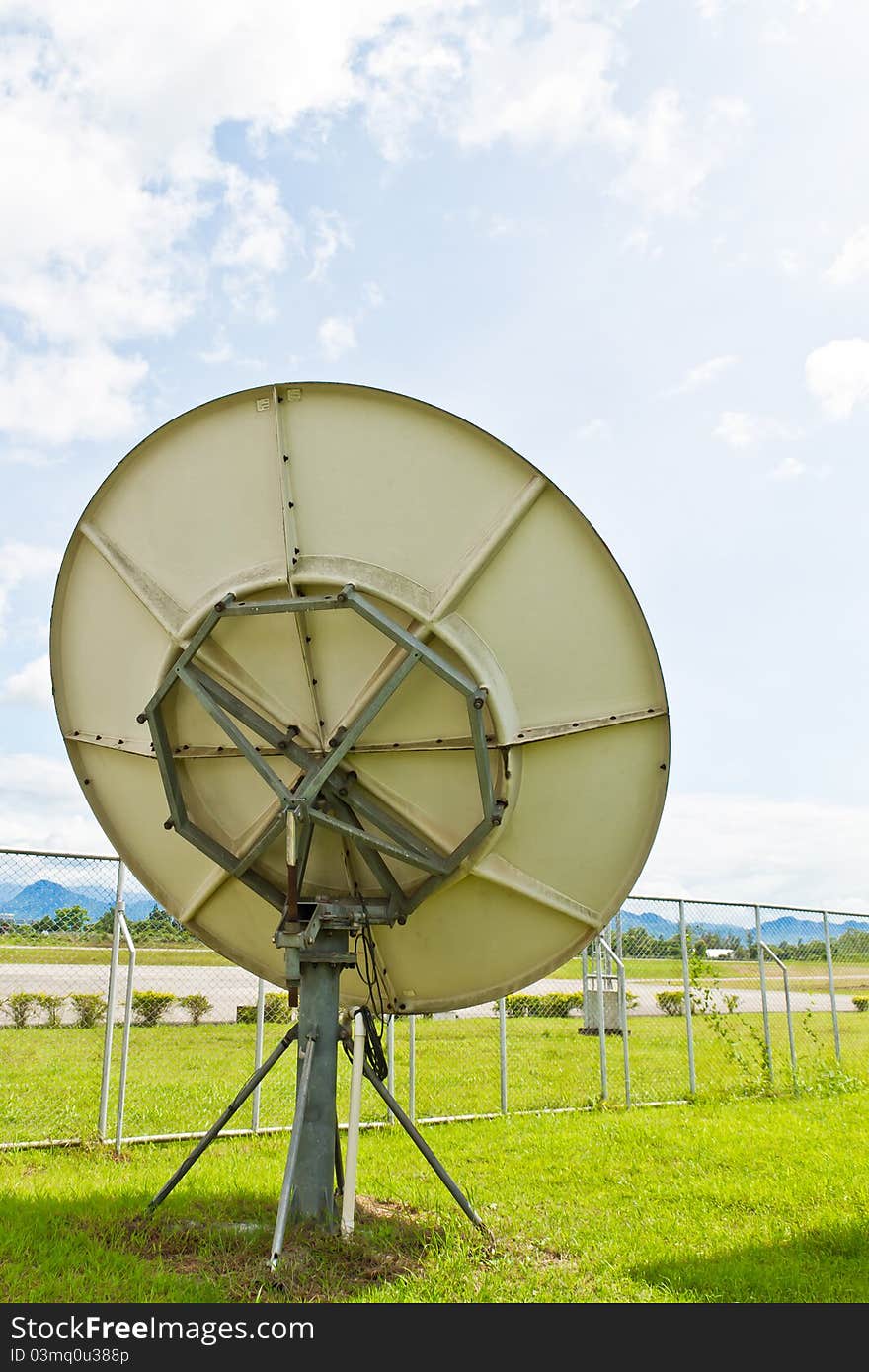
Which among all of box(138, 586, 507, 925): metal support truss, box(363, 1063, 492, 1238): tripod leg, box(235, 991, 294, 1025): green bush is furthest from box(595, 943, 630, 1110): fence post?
box(138, 586, 507, 925): metal support truss

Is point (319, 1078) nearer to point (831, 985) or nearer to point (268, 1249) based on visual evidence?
point (268, 1249)

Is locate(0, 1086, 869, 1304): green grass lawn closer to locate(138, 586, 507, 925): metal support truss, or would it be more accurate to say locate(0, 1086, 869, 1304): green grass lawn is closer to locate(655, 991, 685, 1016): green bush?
locate(138, 586, 507, 925): metal support truss

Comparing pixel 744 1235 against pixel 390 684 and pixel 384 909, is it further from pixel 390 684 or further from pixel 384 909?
pixel 390 684

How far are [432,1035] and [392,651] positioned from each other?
14.8 m

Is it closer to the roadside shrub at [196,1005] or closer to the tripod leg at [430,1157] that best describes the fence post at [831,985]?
the tripod leg at [430,1157]

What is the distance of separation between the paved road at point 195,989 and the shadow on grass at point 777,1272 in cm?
720

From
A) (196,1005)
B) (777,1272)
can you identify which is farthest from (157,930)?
(196,1005)

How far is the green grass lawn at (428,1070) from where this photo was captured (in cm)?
1000

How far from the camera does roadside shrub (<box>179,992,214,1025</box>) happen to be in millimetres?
20938

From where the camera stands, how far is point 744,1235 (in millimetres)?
6062

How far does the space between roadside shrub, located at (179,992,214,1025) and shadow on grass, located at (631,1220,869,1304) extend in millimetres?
16515

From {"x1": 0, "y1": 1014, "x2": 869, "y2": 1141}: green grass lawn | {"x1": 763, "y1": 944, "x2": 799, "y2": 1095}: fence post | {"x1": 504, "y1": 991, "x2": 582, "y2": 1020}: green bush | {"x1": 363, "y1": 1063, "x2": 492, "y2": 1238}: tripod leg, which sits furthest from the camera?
{"x1": 504, "y1": 991, "x2": 582, "y2": 1020}: green bush

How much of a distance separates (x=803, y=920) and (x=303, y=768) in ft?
38.6
